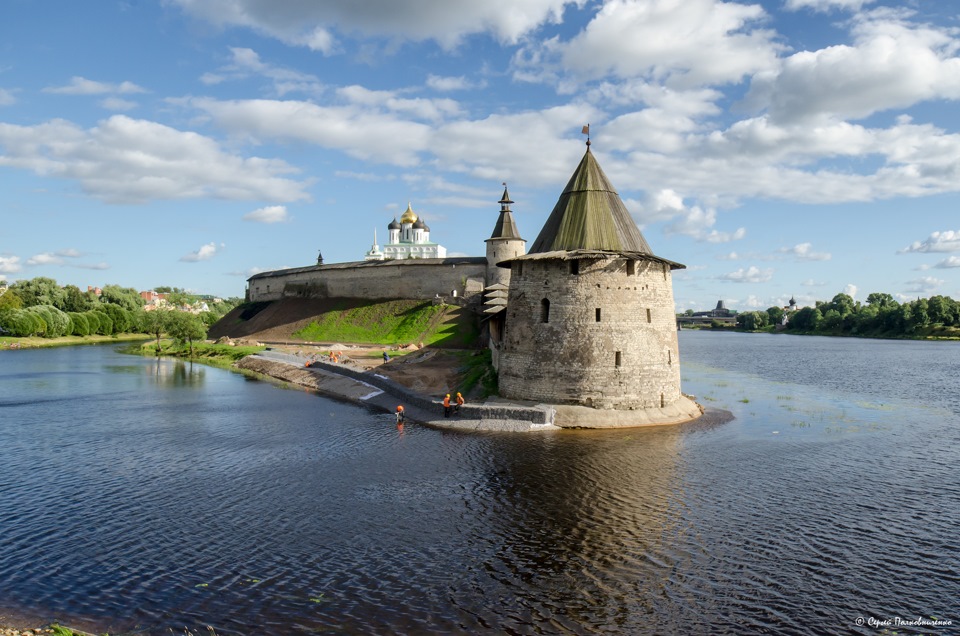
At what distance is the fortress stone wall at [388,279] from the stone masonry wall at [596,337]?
33314 mm

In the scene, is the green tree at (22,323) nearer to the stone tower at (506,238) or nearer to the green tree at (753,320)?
the stone tower at (506,238)

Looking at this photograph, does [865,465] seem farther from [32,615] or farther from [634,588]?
[32,615]

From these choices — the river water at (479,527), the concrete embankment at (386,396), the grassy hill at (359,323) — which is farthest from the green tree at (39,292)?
the river water at (479,527)

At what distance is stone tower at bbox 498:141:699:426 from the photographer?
78.4 ft

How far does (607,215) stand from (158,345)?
52.8 m

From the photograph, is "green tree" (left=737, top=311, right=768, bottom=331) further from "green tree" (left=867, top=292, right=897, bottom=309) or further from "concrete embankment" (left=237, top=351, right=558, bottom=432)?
"concrete embankment" (left=237, top=351, right=558, bottom=432)

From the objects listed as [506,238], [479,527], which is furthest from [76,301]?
[479,527]

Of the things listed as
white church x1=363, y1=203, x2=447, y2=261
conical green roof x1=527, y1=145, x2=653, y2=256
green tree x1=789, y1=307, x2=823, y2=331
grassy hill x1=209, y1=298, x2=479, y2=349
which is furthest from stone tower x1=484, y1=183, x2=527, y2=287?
green tree x1=789, y1=307, x2=823, y2=331

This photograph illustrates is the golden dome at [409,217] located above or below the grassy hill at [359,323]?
above

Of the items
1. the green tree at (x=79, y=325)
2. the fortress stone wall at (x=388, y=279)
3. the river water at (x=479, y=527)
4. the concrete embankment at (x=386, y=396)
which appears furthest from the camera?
the green tree at (x=79, y=325)

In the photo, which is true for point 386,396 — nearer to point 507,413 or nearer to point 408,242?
point 507,413

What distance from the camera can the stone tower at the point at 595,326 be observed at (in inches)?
941

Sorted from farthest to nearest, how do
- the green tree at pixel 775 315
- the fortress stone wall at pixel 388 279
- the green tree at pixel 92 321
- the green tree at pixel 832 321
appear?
the green tree at pixel 775 315 → the green tree at pixel 832 321 → the green tree at pixel 92 321 → the fortress stone wall at pixel 388 279

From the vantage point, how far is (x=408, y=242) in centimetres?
10044
